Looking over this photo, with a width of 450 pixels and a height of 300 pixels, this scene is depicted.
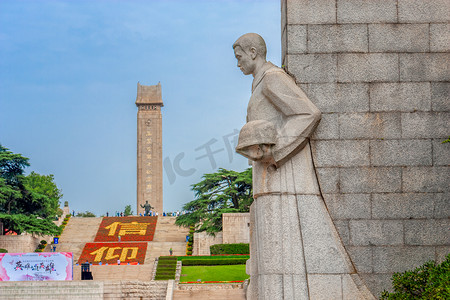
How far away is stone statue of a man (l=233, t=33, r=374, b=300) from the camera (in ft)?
20.8

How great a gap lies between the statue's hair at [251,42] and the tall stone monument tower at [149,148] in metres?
73.4

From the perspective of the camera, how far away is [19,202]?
43.2 metres

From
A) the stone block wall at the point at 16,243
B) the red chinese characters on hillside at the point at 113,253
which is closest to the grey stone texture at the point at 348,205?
the red chinese characters on hillside at the point at 113,253

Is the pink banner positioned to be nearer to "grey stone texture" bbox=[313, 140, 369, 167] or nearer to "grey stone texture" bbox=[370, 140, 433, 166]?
"grey stone texture" bbox=[313, 140, 369, 167]

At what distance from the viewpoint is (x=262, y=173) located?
257 inches

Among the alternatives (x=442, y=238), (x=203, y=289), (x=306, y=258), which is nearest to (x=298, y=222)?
(x=306, y=258)

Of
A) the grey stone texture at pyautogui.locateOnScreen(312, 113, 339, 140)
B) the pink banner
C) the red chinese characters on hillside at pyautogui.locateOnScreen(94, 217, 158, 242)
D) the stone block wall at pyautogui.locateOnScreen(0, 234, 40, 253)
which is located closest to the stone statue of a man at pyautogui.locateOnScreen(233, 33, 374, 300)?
the grey stone texture at pyautogui.locateOnScreen(312, 113, 339, 140)

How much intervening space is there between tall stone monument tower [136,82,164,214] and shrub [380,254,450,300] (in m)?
74.1

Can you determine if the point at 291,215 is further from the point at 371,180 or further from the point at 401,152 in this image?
the point at 401,152

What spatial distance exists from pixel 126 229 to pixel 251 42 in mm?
43165

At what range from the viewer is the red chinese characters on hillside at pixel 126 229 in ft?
152

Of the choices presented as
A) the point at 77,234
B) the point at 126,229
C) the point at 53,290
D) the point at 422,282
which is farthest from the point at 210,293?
the point at 126,229

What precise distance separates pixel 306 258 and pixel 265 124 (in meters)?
1.28

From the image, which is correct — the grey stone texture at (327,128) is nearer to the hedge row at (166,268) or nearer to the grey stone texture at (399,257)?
the grey stone texture at (399,257)
